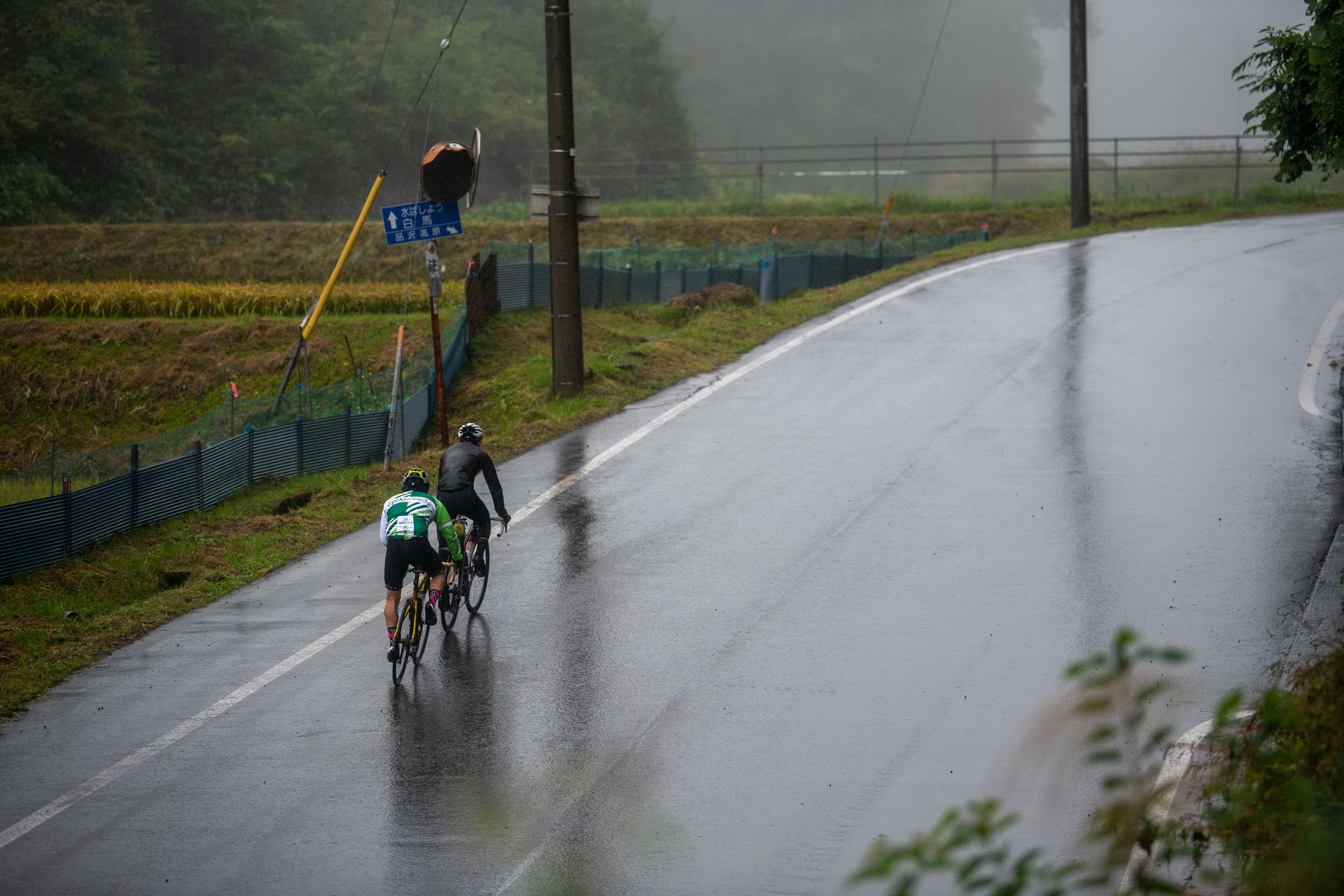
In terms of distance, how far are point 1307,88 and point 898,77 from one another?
99147 mm

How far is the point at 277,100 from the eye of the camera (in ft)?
196

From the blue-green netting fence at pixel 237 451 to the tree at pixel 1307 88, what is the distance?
10.9m

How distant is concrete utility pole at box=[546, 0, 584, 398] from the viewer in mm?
18422

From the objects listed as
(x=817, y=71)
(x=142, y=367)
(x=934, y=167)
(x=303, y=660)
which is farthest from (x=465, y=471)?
(x=934, y=167)

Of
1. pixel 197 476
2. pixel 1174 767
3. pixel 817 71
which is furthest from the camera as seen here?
pixel 817 71

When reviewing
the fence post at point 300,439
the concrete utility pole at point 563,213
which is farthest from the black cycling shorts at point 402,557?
the fence post at point 300,439

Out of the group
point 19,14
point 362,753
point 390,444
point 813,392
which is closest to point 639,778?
point 362,753

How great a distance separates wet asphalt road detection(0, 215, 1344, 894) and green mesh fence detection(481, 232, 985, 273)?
33.7 feet

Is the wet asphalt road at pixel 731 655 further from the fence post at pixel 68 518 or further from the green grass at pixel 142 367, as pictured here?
the green grass at pixel 142 367

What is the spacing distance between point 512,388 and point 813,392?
440cm

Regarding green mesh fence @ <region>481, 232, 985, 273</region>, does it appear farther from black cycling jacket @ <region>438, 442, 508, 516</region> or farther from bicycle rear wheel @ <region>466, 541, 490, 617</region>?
bicycle rear wheel @ <region>466, 541, 490, 617</region>

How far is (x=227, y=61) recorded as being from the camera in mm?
59531

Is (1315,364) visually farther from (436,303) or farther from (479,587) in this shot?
(479,587)

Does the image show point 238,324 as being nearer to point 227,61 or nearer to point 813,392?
point 813,392
